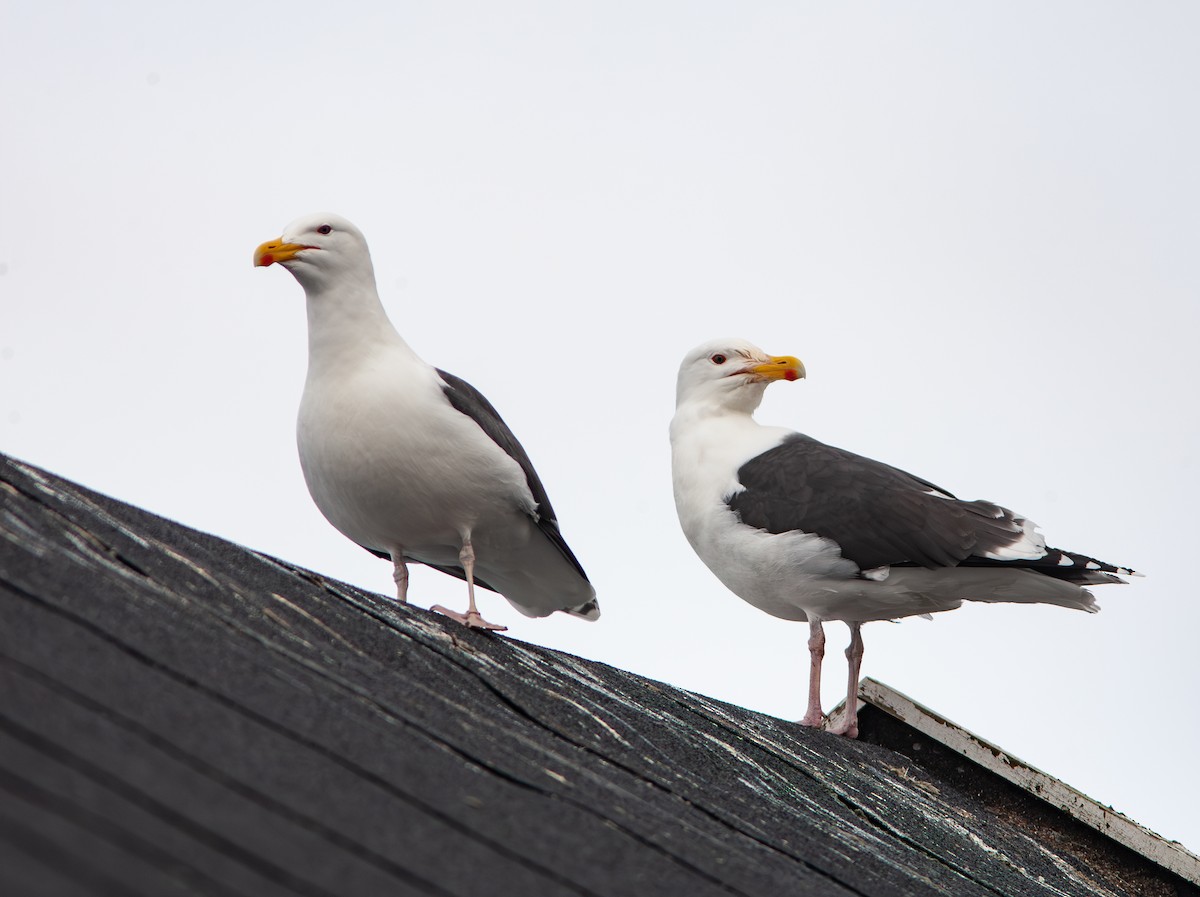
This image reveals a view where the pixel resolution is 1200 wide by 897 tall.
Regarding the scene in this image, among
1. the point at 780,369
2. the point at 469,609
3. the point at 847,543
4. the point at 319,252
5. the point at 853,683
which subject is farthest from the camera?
the point at 780,369

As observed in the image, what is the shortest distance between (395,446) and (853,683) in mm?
2701

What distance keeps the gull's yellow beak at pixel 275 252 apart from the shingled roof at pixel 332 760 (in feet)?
7.77

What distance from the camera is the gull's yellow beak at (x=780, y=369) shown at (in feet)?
28.2

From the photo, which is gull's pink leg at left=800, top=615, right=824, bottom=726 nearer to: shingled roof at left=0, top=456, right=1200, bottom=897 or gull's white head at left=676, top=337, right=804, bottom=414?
gull's white head at left=676, top=337, right=804, bottom=414

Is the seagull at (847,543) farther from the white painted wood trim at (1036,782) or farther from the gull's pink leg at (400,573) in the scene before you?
the gull's pink leg at (400,573)

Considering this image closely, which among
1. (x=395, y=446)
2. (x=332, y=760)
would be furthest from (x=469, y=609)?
(x=332, y=760)

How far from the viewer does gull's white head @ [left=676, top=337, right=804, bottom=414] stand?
8.57 metres

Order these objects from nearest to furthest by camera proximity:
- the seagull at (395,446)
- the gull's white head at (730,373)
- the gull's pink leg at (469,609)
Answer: the gull's pink leg at (469,609) < the seagull at (395,446) < the gull's white head at (730,373)

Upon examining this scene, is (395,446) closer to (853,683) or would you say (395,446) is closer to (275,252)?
(275,252)

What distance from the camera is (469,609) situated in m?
5.77

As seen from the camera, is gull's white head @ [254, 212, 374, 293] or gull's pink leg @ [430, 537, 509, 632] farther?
gull's white head @ [254, 212, 374, 293]

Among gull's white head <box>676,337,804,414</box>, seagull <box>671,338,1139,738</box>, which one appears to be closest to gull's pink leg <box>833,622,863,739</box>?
seagull <box>671,338,1139,738</box>

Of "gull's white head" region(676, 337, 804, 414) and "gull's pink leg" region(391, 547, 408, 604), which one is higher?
"gull's white head" region(676, 337, 804, 414)

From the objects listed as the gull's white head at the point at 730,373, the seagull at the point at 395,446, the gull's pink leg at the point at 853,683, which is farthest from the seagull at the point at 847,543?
the seagull at the point at 395,446
